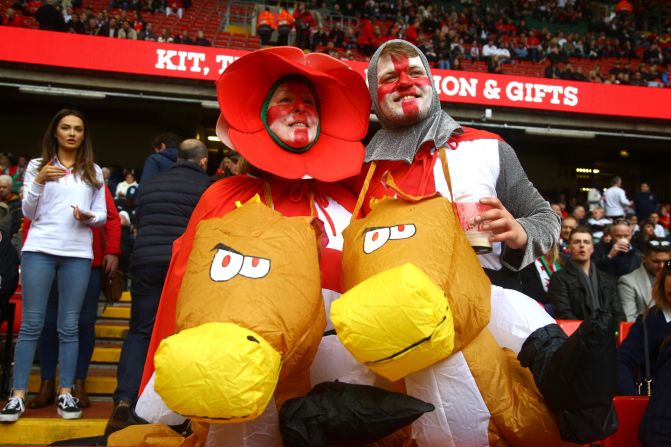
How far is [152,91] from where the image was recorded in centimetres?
1285

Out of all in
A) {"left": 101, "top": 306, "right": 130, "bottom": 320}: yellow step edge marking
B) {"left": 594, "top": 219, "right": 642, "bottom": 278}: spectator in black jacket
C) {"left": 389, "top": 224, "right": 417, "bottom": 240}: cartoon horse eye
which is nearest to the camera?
{"left": 389, "top": 224, "right": 417, "bottom": 240}: cartoon horse eye

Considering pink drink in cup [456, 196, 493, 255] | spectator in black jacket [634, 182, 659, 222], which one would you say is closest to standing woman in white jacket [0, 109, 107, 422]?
pink drink in cup [456, 196, 493, 255]

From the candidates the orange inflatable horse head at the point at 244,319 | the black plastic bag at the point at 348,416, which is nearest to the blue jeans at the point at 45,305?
the orange inflatable horse head at the point at 244,319

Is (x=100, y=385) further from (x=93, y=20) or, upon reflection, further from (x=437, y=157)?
(x=93, y=20)

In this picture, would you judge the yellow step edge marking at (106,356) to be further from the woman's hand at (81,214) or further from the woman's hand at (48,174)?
the woman's hand at (48,174)

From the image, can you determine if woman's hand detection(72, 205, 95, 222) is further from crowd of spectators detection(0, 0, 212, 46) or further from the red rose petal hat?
crowd of spectators detection(0, 0, 212, 46)

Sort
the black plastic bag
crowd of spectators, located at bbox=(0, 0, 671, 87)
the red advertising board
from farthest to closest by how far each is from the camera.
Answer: crowd of spectators, located at bbox=(0, 0, 671, 87) → the red advertising board → the black plastic bag

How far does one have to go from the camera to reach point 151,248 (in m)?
3.48

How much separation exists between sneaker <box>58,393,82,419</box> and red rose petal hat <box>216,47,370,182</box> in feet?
6.76

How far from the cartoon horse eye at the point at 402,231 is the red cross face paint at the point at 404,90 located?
544mm

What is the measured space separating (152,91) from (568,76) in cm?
995

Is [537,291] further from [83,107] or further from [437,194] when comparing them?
[83,107]

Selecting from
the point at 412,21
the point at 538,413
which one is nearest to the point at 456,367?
the point at 538,413

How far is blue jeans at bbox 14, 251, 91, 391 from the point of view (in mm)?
3365
